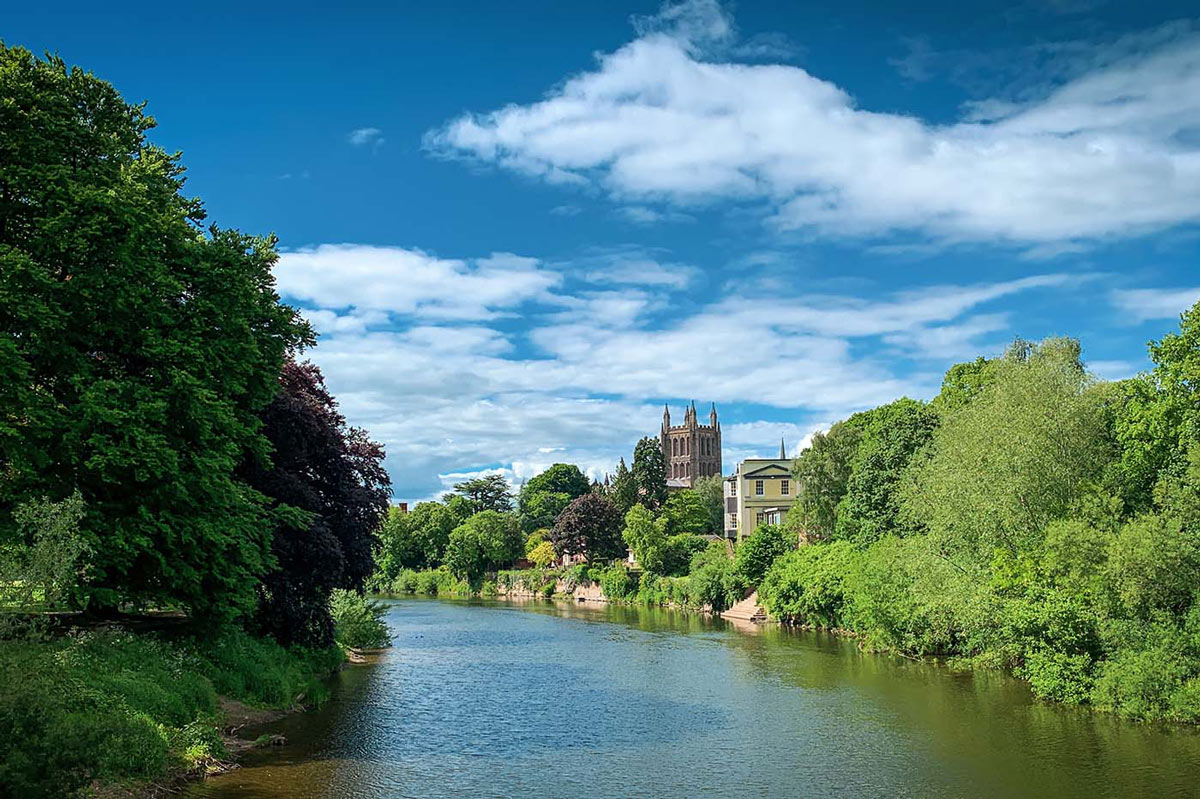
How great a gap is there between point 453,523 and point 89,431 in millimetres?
115359

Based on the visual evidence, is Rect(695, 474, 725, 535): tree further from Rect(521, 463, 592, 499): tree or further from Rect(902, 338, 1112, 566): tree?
Rect(902, 338, 1112, 566): tree

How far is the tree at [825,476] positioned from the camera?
74.6m

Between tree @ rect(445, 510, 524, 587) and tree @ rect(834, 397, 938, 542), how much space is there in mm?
63639

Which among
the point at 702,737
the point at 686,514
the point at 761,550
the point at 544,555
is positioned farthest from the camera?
the point at 544,555

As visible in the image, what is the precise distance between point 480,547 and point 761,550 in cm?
5669

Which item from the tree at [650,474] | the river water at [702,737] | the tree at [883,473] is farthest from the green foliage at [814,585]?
the tree at [650,474]

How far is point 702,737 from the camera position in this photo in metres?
27.9

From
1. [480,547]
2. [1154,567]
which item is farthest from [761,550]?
[480,547]

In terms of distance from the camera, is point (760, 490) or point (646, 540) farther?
point (760, 490)

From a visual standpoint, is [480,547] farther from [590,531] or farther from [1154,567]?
[1154,567]

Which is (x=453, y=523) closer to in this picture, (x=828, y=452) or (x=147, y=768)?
(x=828, y=452)

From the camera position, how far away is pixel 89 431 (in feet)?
81.1

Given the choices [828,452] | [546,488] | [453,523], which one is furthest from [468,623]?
[546,488]

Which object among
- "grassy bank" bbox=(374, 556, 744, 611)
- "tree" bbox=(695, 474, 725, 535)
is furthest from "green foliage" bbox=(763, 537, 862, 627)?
"tree" bbox=(695, 474, 725, 535)
